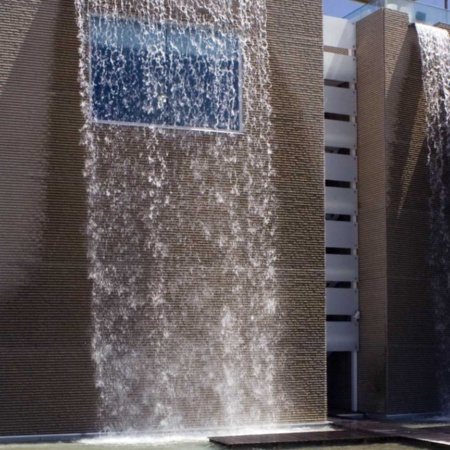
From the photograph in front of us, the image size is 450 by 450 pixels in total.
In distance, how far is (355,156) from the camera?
16062mm

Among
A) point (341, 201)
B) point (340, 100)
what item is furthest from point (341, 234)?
point (340, 100)

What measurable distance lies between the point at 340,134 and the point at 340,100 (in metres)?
0.57

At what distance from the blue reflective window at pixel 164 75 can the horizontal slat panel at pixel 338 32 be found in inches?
97.7

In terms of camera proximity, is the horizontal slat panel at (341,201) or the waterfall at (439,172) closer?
the waterfall at (439,172)

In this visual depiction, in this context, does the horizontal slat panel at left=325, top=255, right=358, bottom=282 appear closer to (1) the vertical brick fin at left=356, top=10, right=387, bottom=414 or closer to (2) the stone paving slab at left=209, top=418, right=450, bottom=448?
(1) the vertical brick fin at left=356, top=10, right=387, bottom=414

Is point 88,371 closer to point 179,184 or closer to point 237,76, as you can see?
point 179,184

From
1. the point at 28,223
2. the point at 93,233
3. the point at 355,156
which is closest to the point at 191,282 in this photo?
the point at 93,233

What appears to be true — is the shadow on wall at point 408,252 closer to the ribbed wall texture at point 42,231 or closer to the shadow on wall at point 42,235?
the ribbed wall texture at point 42,231

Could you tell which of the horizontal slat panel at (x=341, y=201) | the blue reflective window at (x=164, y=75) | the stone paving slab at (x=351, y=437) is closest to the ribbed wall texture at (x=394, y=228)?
the horizontal slat panel at (x=341, y=201)

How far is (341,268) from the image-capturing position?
15.8 metres

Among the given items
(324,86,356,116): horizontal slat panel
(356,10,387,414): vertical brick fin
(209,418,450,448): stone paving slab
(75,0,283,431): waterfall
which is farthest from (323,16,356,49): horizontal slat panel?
(209,418,450,448): stone paving slab

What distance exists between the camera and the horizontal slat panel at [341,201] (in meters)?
15.8

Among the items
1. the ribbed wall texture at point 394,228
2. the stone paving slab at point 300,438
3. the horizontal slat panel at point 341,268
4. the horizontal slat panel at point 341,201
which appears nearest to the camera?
the stone paving slab at point 300,438

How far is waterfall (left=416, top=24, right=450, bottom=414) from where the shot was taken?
15.7m
